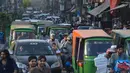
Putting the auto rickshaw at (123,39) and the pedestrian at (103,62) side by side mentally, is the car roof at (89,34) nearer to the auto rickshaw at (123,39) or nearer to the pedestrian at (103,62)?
the auto rickshaw at (123,39)

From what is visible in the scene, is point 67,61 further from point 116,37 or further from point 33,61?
point 33,61

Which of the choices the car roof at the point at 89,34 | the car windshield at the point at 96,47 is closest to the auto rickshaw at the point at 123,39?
the car roof at the point at 89,34

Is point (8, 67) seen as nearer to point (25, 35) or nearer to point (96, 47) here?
point (96, 47)

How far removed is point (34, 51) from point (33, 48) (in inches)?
9.2

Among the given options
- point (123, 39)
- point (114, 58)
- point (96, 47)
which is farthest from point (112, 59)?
point (123, 39)

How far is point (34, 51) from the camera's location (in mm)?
15914

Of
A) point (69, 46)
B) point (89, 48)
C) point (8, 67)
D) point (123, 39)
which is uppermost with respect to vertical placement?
point (8, 67)

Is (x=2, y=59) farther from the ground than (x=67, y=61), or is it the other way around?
(x=2, y=59)

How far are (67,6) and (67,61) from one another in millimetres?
94947

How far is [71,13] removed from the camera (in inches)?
Answer: 3430

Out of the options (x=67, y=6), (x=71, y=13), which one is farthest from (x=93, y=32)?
(x=67, y=6)

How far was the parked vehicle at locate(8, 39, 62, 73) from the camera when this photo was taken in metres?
14.9

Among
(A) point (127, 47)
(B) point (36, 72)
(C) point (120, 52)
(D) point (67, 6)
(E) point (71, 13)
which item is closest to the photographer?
(B) point (36, 72)

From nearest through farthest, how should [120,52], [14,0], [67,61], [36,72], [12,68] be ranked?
1. [36,72]
2. [12,68]
3. [120,52]
4. [67,61]
5. [14,0]
